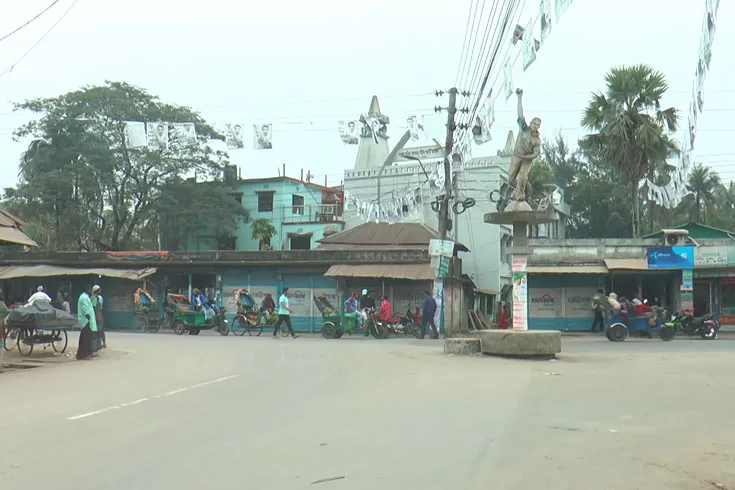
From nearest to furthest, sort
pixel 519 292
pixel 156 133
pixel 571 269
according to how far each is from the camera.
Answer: pixel 519 292 < pixel 156 133 < pixel 571 269

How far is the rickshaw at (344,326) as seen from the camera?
26625 mm

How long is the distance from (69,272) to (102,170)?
32.5 ft

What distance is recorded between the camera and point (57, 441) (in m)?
7.16

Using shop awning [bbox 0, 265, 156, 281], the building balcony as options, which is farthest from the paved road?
the building balcony

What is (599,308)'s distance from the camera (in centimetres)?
2573

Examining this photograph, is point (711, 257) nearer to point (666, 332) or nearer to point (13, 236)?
point (666, 332)

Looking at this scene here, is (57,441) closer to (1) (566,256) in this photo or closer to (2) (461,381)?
(2) (461,381)

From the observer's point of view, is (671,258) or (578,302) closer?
(671,258)

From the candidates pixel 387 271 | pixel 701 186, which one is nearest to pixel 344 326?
pixel 387 271

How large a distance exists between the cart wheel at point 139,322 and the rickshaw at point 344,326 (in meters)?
8.22

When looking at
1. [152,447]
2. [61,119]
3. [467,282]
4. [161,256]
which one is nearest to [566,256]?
[467,282]

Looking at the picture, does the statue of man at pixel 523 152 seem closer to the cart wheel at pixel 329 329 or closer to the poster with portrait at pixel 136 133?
the cart wheel at pixel 329 329

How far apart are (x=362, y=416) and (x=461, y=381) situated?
381cm

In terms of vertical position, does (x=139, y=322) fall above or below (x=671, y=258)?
→ below
